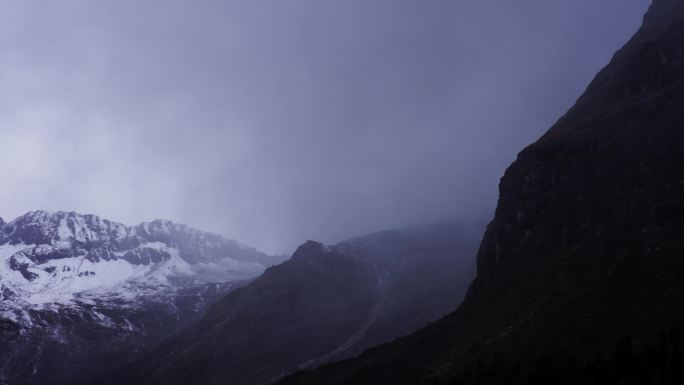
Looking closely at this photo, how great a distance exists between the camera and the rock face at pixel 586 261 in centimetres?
5819

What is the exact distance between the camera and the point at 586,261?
269 feet

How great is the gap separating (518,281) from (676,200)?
99.1 feet

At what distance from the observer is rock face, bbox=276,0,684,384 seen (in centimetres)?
5819

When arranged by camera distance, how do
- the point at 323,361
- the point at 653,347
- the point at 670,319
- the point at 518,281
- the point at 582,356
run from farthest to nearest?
1. the point at 323,361
2. the point at 518,281
3. the point at 582,356
4. the point at 670,319
5. the point at 653,347

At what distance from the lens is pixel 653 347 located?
50.1 m

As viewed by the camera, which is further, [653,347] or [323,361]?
[323,361]

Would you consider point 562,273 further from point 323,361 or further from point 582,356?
point 323,361

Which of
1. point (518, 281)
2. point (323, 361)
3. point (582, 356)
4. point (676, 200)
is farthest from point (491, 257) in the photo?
point (323, 361)

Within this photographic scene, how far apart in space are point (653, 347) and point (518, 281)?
45302 mm

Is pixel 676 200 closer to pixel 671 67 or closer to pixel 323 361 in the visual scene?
pixel 671 67

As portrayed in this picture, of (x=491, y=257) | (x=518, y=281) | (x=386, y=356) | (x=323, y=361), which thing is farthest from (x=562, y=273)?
(x=323, y=361)

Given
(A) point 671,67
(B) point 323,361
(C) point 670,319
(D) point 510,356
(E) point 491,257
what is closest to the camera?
(C) point 670,319

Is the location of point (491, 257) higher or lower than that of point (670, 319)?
higher

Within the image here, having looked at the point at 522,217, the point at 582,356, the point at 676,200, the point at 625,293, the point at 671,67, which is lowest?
the point at 582,356
